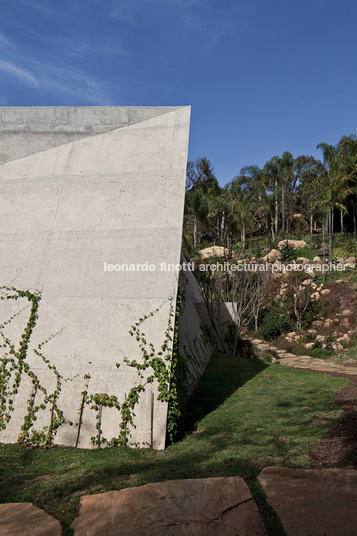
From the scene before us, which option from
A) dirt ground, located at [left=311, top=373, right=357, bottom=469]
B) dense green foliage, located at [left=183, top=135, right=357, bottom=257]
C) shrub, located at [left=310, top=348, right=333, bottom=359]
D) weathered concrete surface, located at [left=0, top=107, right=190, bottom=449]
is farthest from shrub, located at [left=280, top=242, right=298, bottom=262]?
dirt ground, located at [left=311, top=373, right=357, bottom=469]

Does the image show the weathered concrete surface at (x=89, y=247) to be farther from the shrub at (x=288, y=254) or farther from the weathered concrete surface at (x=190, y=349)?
the shrub at (x=288, y=254)

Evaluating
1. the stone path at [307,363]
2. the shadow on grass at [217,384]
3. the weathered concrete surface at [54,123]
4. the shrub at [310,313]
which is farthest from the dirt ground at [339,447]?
the shrub at [310,313]

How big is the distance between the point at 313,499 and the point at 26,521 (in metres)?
2.92

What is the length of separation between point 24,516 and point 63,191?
6193mm

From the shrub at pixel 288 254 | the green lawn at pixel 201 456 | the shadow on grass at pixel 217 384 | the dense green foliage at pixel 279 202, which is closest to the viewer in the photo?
the green lawn at pixel 201 456

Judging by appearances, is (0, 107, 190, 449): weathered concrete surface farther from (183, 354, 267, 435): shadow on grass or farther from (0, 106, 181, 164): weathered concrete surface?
(183, 354, 267, 435): shadow on grass

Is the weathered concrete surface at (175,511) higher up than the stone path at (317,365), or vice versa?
the stone path at (317,365)

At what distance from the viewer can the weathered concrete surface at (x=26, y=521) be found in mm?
3602

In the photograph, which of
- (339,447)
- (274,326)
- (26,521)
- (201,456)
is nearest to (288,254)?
(274,326)

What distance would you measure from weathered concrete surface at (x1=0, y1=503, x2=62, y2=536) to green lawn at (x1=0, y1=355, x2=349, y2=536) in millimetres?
Result: 112

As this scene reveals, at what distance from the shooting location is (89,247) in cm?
764

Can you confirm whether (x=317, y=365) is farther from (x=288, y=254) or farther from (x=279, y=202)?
(x=279, y=202)

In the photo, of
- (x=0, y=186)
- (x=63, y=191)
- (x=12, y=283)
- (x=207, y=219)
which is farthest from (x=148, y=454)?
(x=207, y=219)

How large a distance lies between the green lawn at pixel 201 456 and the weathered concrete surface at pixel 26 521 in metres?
0.11
